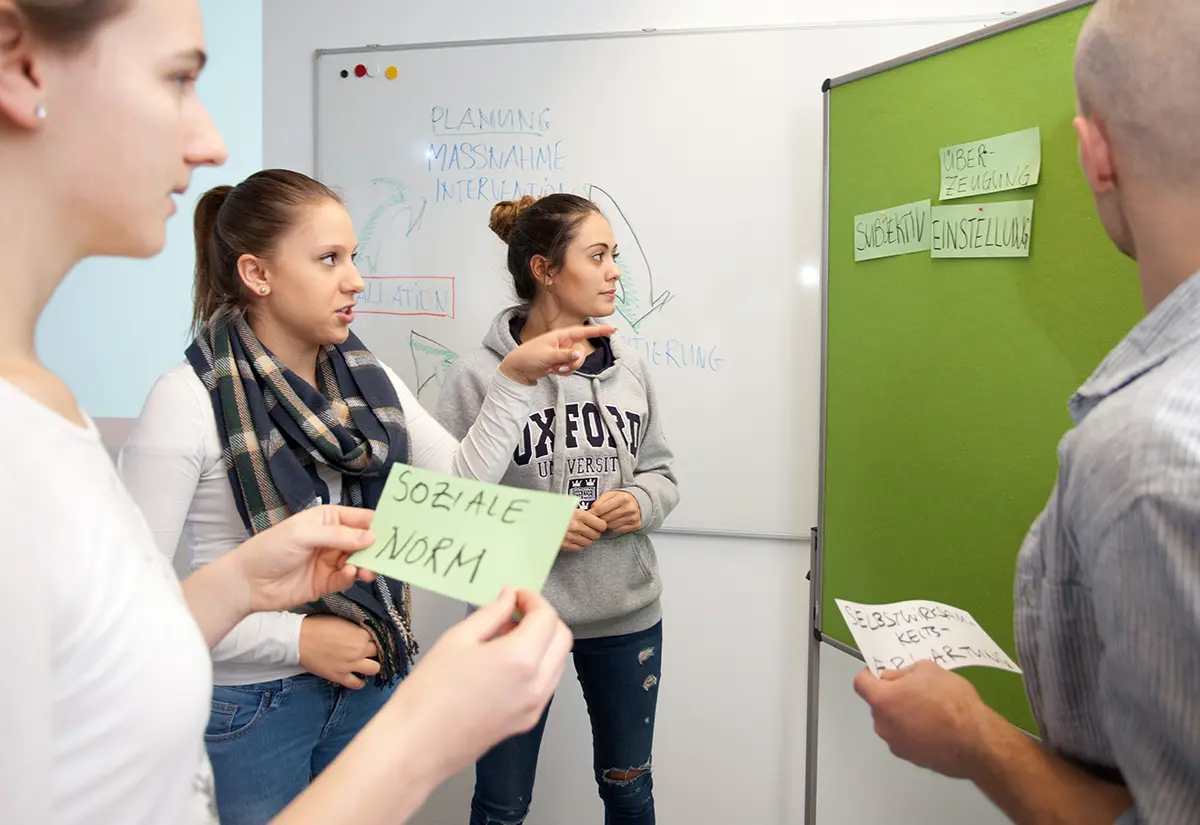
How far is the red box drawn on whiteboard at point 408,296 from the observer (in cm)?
243

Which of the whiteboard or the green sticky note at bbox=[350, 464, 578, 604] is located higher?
the whiteboard

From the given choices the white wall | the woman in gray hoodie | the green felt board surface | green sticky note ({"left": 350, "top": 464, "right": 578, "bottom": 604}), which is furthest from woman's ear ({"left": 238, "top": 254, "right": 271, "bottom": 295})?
the white wall

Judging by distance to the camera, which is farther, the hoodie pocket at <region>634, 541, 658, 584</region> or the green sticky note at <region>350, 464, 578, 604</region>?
the hoodie pocket at <region>634, 541, 658, 584</region>

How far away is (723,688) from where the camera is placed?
7.62ft

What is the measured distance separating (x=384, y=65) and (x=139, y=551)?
219 cm

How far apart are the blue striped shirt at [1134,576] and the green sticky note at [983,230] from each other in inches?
27.5

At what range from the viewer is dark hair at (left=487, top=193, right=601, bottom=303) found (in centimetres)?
182

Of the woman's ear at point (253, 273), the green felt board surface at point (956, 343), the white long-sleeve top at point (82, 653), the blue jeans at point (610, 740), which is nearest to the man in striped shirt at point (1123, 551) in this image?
the green felt board surface at point (956, 343)

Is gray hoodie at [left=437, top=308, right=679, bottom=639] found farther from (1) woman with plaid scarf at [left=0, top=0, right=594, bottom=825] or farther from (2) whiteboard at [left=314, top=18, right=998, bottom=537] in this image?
(1) woman with plaid scarf at [left=0, top=0, right=594, bottom=825]

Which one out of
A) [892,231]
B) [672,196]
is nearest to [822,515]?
[892,231]

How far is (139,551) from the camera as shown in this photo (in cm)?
59

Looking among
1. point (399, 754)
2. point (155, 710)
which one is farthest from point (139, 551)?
point (399, 754)

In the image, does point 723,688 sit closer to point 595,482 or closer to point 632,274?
point 595,482

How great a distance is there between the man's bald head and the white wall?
60.3 inches
